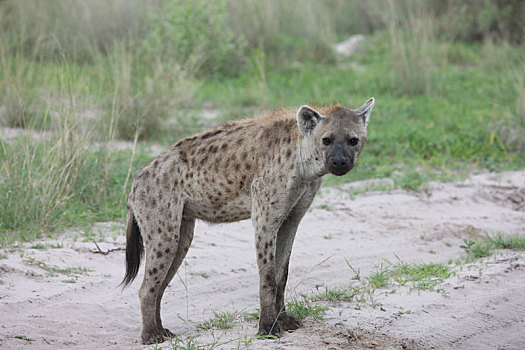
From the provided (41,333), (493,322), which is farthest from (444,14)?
(41,333)

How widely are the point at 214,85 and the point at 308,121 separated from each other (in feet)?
20.9

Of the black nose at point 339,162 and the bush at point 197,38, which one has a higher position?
the bush at point 197,38

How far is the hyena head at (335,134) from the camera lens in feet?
11.6

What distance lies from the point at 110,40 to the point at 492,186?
15.8 feet

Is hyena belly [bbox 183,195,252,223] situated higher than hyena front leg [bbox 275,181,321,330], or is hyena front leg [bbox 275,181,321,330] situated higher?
hyena belly [bbox 183,195,252,223]

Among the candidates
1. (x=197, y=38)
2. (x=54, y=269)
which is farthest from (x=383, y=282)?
(x=197, y=38)

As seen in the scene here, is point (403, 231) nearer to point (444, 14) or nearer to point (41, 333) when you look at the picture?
point (41, 333)

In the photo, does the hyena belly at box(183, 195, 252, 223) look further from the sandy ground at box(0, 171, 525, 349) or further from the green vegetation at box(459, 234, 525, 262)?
the green vegetation at box(459, 234, 525, 262)

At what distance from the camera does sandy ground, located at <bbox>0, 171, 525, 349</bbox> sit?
3822mm

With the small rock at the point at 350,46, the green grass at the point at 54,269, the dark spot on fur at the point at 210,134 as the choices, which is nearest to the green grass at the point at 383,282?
the dark spot on fur at the point at 210,134

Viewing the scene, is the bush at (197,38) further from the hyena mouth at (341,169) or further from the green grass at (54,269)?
the hyena mouth at (341,169)

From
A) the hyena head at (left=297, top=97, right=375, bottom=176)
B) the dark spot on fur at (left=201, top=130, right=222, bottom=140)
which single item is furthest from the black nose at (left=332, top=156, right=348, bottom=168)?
the dark spot on fur at (left=201, top=130, right=222, bottom=140)

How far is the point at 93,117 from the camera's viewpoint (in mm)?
6418

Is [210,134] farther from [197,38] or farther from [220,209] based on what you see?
[197,38]
